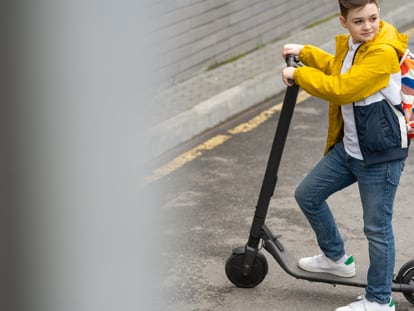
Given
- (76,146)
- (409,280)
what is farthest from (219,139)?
(76,146)

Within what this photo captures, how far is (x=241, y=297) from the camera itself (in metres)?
4.11

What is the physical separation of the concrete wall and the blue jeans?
11.2 ft

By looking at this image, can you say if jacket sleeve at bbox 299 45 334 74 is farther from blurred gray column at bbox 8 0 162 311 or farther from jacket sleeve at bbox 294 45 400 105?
blurred gray column at bbox 8 0 162 311

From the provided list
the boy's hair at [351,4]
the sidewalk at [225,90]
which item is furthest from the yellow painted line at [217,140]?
the boy's hair at [351,4]

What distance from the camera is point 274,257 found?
13.2 feet

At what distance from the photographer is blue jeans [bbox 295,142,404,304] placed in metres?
3.50

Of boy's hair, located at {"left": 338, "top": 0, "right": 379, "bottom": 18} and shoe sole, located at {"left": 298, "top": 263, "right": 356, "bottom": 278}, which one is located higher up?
boy's hair, located at {"left": 338, "top": 0, "right": 379, "bottom": 18}

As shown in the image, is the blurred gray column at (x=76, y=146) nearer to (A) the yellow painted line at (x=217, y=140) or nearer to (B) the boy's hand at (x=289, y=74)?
(B) the boy's hand at (x=289, y=74)

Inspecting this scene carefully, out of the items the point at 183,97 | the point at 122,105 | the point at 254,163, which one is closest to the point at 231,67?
the point at 183,97

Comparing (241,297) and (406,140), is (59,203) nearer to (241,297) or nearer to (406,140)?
(406,140)

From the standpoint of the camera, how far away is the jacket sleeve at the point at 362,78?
10.7 feet

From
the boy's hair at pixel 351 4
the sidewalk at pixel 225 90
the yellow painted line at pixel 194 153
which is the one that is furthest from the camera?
the sidewalk at pixel 225 90

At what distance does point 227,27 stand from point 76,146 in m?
7.85

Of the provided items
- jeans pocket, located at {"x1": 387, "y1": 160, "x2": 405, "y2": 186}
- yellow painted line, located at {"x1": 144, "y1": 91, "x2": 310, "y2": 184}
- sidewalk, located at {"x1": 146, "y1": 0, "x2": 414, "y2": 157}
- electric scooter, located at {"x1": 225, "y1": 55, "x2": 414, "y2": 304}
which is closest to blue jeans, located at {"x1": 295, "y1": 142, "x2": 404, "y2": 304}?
jeans pocket, located at {"x1": 387, "y1": 160, "x2": 405, "y2": 186}
